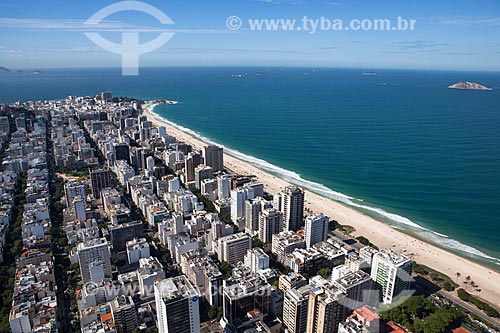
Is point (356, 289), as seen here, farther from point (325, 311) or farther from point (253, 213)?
point (253, 213)

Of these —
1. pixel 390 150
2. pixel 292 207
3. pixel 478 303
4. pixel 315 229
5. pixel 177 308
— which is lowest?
pixel 478 303

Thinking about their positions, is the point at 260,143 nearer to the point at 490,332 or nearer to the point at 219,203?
the point at 219,203

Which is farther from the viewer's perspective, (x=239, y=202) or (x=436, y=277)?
(x=239, y=202)

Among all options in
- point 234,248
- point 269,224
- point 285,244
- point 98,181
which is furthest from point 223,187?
point 98,181

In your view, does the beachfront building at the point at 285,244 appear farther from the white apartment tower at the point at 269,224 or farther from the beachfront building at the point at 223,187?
the beachfront building at the point at 223,187

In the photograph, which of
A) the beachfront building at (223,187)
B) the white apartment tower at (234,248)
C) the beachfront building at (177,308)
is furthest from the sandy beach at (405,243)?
the beachfront building at (177,308)

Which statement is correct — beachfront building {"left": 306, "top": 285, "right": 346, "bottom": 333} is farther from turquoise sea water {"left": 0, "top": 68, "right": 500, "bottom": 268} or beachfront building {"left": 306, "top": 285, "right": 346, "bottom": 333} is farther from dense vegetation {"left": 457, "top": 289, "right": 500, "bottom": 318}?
turquoise sea water {"left": 0, "top": 68, "right": 500, "bottom": 268}
